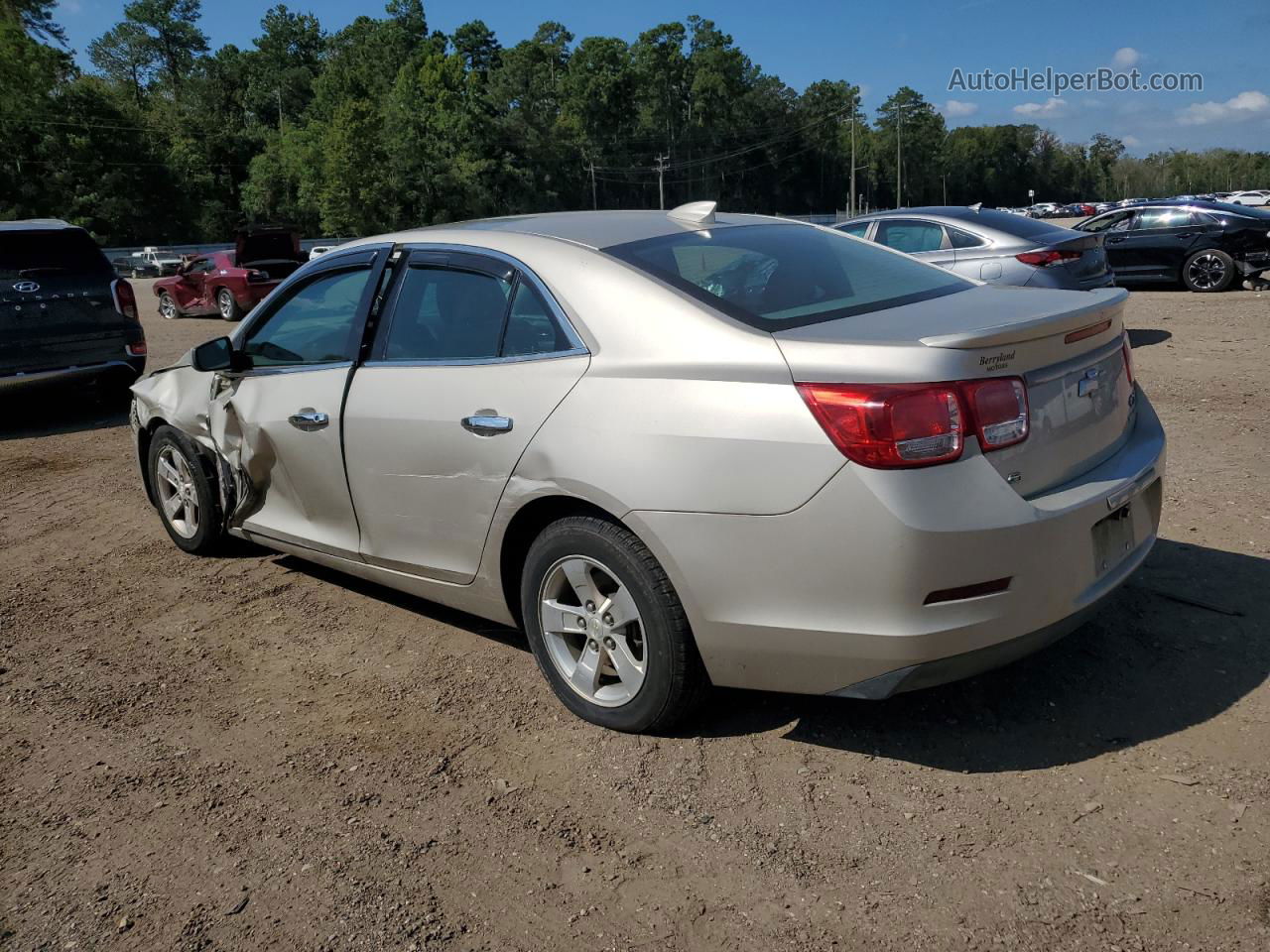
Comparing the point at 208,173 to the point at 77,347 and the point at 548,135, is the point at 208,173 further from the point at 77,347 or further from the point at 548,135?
the point at 77,347

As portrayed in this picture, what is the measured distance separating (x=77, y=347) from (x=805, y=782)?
8.54 m

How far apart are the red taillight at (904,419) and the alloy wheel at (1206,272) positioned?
15389 mm

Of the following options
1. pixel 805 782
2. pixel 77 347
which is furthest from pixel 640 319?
pixel 77 347

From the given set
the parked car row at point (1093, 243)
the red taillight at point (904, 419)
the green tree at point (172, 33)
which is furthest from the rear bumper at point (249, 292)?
the green tree at point (172, 33)

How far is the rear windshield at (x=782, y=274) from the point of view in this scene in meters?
3.27

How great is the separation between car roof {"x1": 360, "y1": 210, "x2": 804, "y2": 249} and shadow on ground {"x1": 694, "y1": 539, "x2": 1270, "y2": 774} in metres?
1.65

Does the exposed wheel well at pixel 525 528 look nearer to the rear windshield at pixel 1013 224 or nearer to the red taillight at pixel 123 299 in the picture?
the red taillight at pixel 123 299

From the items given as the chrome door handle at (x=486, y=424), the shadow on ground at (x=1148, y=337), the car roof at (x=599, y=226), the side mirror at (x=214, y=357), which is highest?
the car roof at (x=599, y=226)

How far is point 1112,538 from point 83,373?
9064 millimetres

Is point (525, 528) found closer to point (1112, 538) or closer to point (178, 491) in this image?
point (1112, 538)

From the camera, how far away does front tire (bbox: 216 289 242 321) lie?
66.0ft

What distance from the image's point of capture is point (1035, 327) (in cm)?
293

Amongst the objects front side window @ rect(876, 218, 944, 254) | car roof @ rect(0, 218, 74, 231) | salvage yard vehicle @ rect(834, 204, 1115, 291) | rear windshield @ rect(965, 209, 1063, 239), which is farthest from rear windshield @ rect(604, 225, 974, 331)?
car roof @ rect(0, 218, 74, 231)

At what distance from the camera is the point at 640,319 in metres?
3.22
